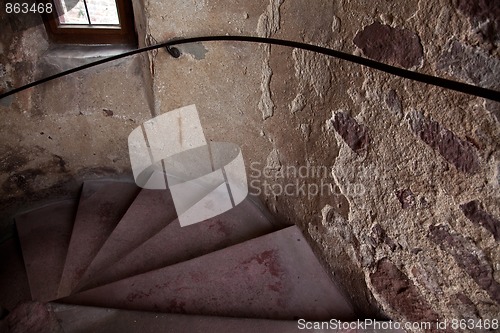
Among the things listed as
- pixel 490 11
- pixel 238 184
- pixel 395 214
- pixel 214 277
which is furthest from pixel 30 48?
pixel 490 11

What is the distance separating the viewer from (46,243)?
2.38 m

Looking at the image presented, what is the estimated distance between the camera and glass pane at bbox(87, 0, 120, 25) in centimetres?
216

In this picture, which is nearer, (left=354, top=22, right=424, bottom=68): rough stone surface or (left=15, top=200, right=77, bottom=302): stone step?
(left=354, top=22, right=424, bottom=68): rough stone surface

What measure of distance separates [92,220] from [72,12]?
1195 millimetres

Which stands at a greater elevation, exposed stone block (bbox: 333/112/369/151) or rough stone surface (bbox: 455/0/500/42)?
rough stone surface (bbox: 455/0/500/42)

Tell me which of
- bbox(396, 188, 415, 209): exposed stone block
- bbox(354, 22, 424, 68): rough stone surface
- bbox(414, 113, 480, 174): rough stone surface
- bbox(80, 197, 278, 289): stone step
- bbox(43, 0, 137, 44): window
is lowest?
bbox(80, 197, 278, 289): stone step

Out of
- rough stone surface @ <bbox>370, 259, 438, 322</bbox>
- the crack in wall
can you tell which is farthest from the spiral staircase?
the crack in wall

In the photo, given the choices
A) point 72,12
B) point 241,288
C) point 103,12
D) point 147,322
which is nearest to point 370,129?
point 241,288

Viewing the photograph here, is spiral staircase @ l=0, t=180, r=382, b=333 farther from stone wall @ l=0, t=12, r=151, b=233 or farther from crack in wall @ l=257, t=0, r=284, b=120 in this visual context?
crack in wall @ l=257, t=0, r=284, b=120

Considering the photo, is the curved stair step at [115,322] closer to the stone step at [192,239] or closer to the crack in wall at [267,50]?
the stone step at [192,239]

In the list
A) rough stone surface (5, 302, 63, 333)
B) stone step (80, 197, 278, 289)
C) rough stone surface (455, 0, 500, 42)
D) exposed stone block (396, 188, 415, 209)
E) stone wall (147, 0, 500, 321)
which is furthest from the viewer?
stone step (80, 197, 278, 289)

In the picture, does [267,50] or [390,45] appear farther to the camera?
[267,50]

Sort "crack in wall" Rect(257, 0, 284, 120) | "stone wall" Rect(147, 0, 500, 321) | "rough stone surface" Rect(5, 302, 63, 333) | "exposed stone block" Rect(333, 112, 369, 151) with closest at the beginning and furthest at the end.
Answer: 1. "stone wall" Rect(147, 0, 500, 321)
2. "exposed stone block" Rect(333, 112, 369, 151)
3. "crack in wall" Rect(257, 0, 284, 120)
4. "rough stone surface" Rect(5, 302, 63, 333)

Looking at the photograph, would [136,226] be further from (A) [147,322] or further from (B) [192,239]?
(A) [147,322]
